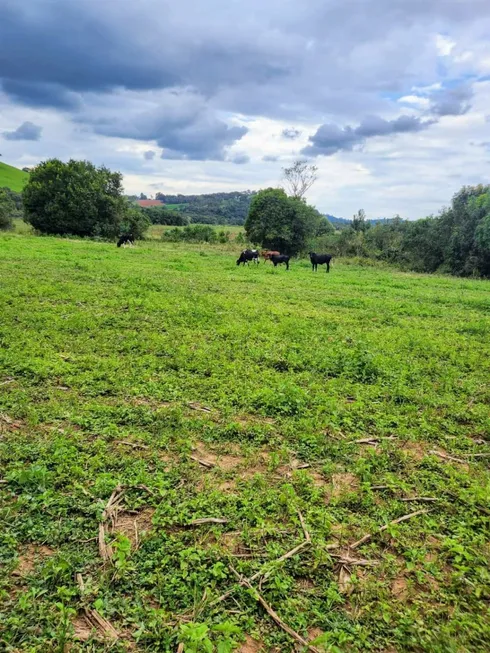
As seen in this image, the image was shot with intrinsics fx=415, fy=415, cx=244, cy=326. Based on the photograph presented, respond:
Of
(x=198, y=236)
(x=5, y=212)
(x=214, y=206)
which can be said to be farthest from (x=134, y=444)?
(x=214, y=206)

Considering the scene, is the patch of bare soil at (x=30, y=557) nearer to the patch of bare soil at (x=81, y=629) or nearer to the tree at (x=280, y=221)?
the patch of bare soil at (x=81, y=629)

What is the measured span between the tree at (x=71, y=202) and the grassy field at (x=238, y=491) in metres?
33.7

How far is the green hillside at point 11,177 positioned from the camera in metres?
84.3

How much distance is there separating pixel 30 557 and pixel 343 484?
8.28 ft

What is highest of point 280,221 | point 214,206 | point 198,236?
point 214,206

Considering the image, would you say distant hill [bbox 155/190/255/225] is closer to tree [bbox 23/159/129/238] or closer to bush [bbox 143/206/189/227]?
bush [bbox 143/206/189/227]

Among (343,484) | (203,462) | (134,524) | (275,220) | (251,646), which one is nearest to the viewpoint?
(251,646)

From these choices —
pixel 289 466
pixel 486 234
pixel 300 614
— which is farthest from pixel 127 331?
pixel 486 234

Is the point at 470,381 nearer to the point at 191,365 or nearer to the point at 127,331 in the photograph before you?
the point at 191,365

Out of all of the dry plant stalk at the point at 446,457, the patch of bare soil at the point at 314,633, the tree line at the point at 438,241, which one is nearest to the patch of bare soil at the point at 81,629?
the patch of bare soil at the point at 314,633

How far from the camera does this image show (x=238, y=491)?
3576mm

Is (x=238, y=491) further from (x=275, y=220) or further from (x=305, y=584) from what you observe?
(x=275, y=220)

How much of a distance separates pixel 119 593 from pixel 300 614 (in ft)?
3.65

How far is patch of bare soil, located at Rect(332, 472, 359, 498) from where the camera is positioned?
11.9ft
